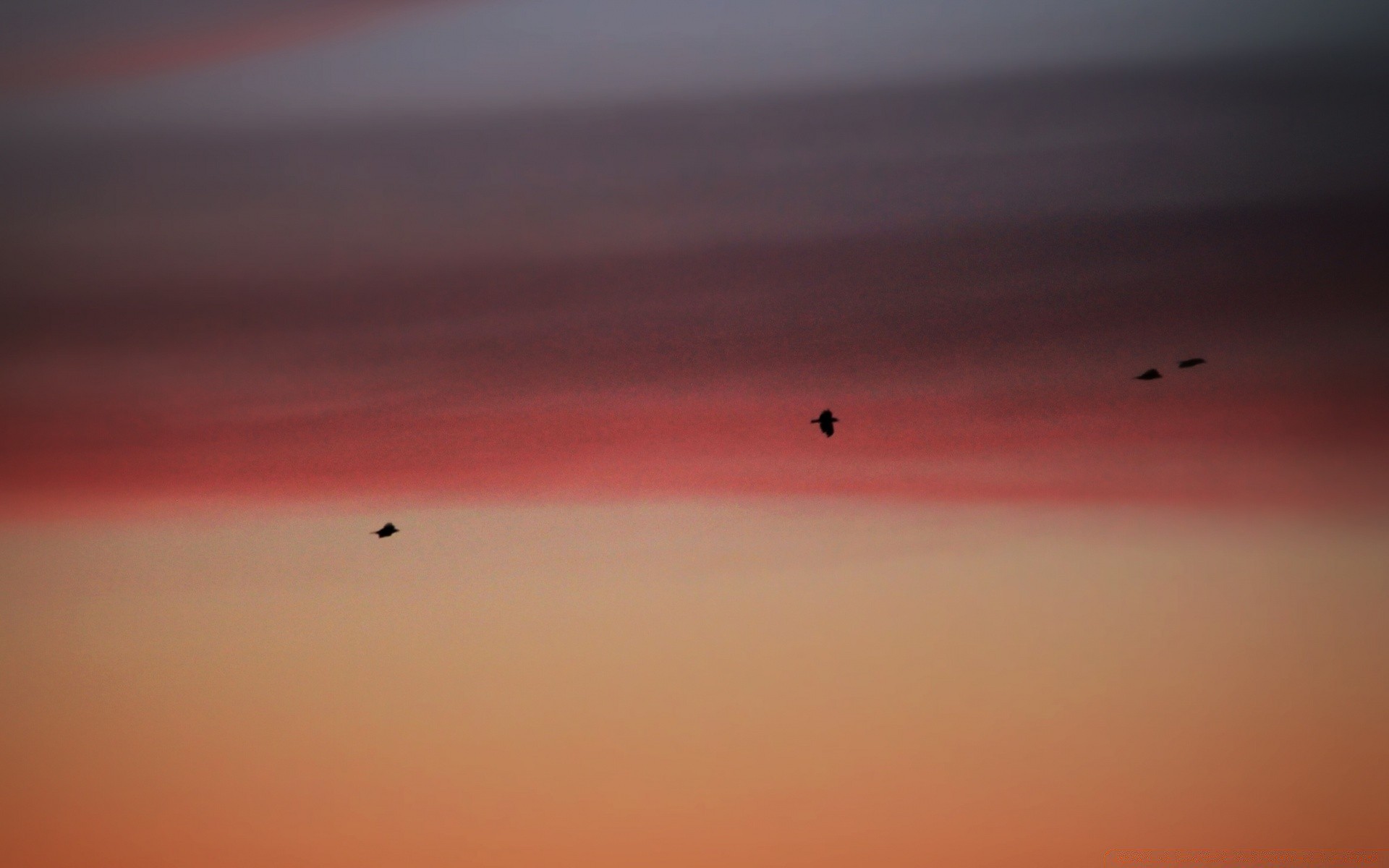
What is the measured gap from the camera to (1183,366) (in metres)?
30.1

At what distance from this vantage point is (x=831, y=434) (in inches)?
1114

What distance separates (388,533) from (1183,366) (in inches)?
512

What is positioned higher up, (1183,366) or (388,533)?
(1183,366)

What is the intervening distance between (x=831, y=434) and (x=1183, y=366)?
6191mm

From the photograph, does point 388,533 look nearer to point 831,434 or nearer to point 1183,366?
point 831,434

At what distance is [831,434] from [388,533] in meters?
7.16

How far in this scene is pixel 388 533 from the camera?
96.4 feet

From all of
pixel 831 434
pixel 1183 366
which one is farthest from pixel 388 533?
pixel 1183 366

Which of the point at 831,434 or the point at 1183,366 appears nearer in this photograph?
the point at 831,434
